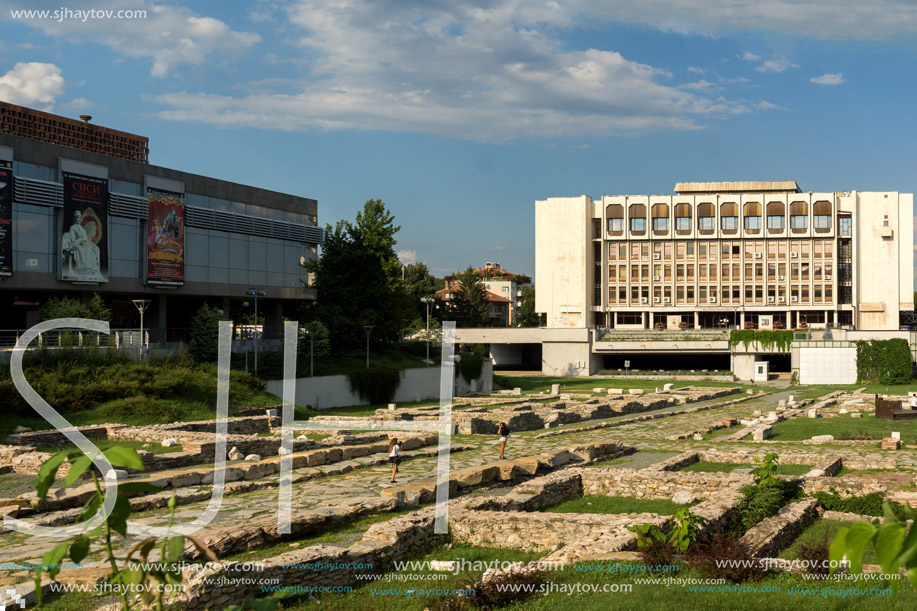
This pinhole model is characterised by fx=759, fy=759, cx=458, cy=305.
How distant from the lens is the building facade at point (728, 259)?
7850cm

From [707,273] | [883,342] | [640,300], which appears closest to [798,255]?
[707,273]

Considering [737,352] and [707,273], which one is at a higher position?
[707,273]

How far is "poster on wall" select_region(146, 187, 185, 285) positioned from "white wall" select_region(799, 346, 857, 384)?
4683 cm

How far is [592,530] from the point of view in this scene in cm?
1120

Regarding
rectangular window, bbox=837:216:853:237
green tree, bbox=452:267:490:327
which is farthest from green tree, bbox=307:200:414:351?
rectangular window, bbox=837:216:853:237

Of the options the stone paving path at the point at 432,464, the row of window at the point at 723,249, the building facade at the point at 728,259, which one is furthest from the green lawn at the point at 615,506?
the row of window at the point at 723,249

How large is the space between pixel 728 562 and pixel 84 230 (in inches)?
1353

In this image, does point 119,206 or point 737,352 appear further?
point 737,352

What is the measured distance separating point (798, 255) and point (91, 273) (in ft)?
224

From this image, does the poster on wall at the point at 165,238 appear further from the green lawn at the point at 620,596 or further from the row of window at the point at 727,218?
the row of window at the point at 727,218

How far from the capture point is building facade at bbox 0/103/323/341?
111 feet

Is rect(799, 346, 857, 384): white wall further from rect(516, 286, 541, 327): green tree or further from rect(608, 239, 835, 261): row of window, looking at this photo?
rect(516, 286, 541, 327): green tree

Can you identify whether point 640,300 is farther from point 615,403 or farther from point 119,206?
point 119,206

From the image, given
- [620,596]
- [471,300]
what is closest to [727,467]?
[620,596]
